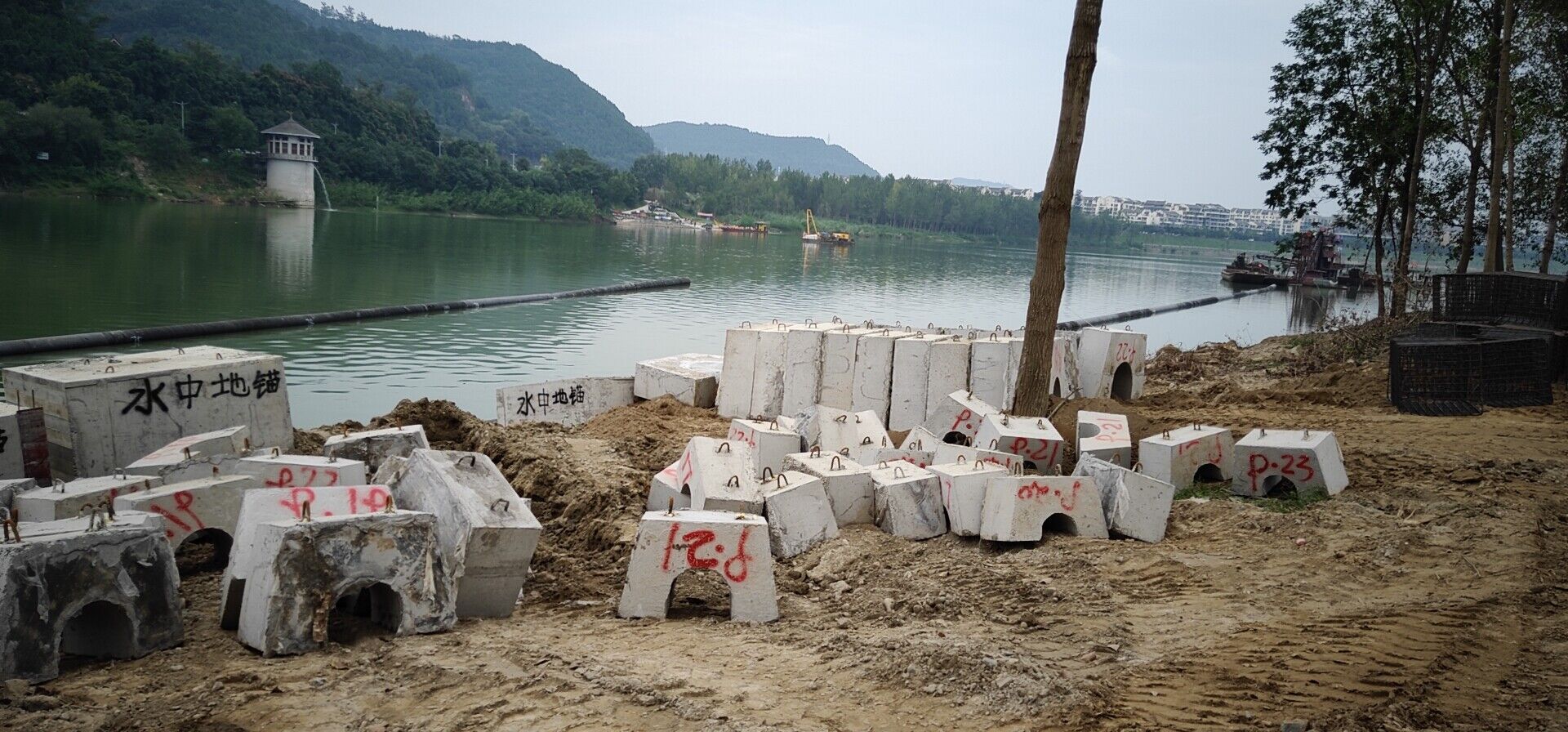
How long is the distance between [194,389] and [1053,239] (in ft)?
23.0

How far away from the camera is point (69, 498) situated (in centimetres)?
525

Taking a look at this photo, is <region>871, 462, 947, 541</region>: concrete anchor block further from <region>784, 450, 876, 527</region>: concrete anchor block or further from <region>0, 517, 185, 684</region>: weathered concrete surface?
<region>0, 517, 185, 684</region>: weathered concrete surface

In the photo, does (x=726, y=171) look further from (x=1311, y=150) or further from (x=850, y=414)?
(x=850, y=414)

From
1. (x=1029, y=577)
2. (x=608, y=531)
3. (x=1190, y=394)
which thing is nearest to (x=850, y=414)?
(x=608, y=531)

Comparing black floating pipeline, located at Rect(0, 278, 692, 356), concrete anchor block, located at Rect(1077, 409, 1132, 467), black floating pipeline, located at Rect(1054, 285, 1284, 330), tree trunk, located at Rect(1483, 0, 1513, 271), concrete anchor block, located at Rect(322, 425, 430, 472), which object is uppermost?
tree trunk, located at Rect(1483, 0, 1513, 271)

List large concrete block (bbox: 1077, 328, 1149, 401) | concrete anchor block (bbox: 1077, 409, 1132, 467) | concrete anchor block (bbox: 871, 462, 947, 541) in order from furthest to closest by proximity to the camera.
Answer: large concrete block (bbox: 1077, 328, 1149, 401), concrete anchor block (bbox: 1077, 409, 1132, 467), concrete anchor block (bbox: 871, 462, 947, 541)

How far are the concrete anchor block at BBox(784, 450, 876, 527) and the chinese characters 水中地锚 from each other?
4.07 m

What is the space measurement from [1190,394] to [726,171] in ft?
421

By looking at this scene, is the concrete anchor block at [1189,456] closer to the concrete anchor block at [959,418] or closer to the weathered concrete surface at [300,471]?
the concrete anchor block at [959,418]

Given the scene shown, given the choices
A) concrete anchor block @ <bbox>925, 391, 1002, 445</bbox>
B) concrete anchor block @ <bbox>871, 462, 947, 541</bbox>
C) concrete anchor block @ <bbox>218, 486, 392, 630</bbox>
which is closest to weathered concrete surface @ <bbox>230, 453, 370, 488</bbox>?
concrete anchor block @ <bbox>218, 486, 392, 630</bbox>

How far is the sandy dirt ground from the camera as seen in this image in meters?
3.88

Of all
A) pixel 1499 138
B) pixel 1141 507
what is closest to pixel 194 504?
pixel 1141 507

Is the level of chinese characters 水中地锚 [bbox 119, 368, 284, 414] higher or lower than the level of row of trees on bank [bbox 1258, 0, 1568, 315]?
lower

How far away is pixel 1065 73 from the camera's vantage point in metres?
9.58
